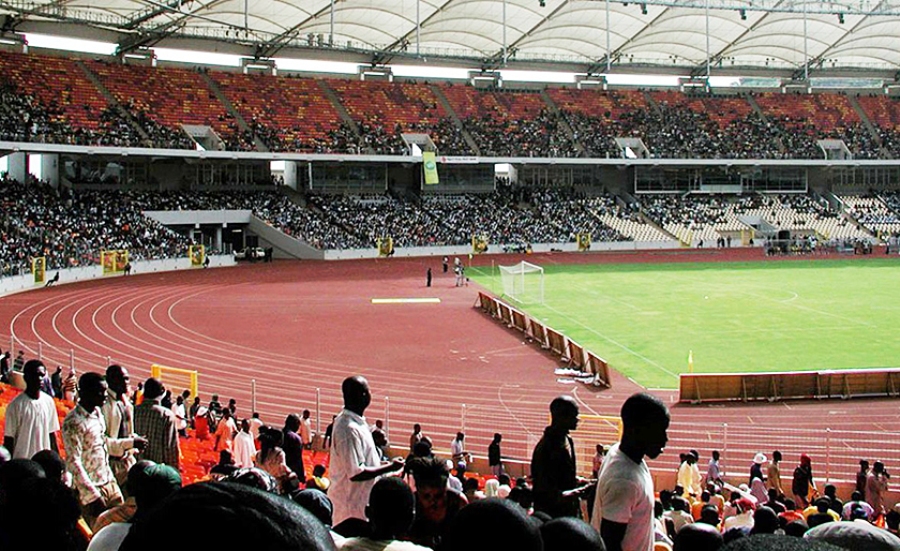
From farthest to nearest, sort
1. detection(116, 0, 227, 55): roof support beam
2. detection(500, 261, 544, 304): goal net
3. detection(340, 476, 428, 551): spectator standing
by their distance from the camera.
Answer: detection(116, 0, 227, 55): roof support beam < detection(500, 261, 544, 304): goal net < detection(340, 476, 428, 551): spectator standing

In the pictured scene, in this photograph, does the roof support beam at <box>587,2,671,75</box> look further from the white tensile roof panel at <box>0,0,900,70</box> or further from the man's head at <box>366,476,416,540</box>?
the man's head at <box>366,476,416,540</box>

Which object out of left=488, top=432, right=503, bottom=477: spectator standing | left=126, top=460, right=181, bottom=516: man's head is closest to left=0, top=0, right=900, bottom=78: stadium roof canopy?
left=488, top=432, right=503, bottom=477: spectator standing

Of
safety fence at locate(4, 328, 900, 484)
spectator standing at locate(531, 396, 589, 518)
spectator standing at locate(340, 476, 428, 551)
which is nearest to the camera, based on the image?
spectator standing at locate(340, 476, 428, 551)

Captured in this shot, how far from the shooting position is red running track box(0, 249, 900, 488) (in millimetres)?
19266

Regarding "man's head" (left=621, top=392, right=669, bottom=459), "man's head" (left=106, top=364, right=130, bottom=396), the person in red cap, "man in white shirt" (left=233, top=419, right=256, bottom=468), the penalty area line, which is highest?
"man's head" (left=621, top=392, right=669, bottom=459)

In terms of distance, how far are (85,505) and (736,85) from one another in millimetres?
85477

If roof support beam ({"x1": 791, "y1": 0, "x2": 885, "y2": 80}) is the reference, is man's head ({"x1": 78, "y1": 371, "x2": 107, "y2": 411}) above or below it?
below

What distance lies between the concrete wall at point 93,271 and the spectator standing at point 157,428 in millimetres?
35104

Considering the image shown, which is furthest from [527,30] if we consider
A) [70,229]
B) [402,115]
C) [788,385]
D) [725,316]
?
Answer: [788,385]

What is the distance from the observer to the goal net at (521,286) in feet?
131

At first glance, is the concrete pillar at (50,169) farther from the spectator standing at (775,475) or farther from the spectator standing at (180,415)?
the spectator standing at (775,475)

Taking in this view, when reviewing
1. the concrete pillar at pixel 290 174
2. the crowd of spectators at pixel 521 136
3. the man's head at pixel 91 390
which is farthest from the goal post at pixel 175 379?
the crowd of spectators at pixel 521 136

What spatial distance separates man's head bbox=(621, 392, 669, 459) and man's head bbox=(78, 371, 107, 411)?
432 centimetres

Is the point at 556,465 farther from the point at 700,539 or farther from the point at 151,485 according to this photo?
the point at 151,485
